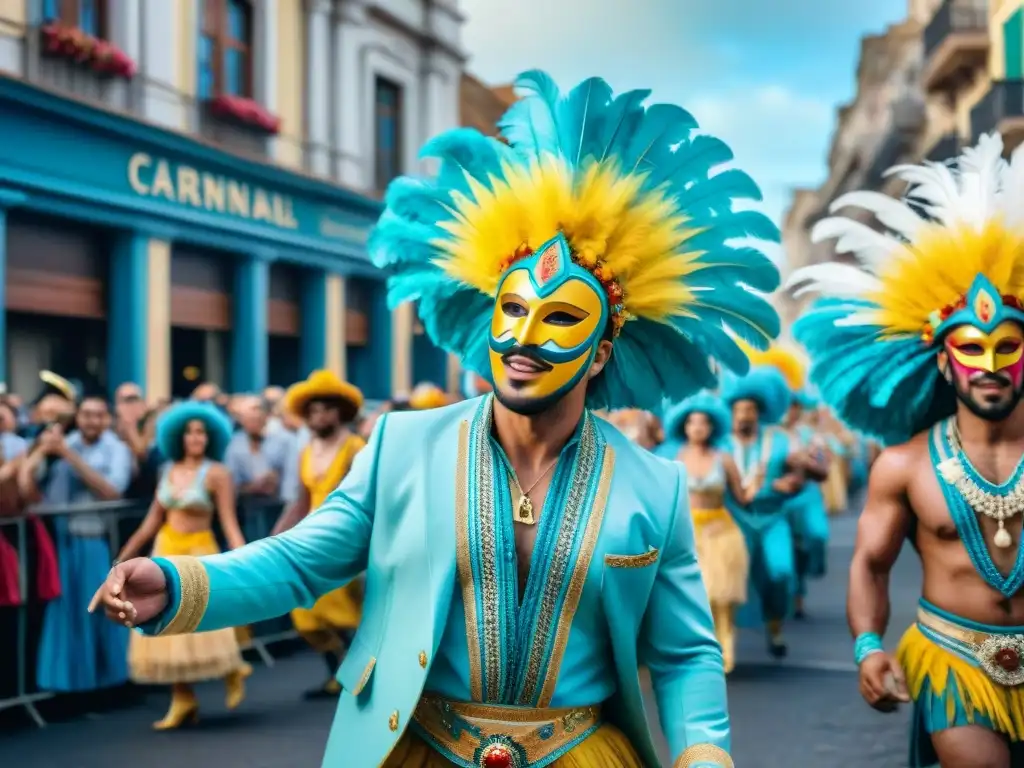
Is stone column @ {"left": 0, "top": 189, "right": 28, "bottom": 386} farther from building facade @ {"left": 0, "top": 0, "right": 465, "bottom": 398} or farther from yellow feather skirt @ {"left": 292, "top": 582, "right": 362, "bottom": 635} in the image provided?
yellow feather skirt @ {"left": 292, "top": 582, "right": 362, "bottom": 635}

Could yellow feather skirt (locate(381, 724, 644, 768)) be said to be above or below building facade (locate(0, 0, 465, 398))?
below

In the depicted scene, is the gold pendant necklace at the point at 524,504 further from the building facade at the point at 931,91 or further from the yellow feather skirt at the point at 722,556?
the yellow feather skirt at the point at 722,556

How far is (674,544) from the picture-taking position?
3039 millimetres

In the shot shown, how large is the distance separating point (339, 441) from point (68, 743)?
2428 millimetres

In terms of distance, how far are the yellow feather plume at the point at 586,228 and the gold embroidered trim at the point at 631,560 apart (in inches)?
25.3

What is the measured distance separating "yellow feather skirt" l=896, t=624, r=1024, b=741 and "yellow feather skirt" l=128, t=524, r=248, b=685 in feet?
13.1

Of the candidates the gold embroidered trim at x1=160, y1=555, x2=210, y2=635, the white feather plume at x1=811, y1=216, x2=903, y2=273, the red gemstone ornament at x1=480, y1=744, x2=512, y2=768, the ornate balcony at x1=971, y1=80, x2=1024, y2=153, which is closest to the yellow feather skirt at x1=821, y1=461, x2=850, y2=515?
the ornate balcony at x1=971, y1=80, x2=1024, y2=153

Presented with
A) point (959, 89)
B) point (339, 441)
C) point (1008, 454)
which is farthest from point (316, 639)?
point (959, 89)

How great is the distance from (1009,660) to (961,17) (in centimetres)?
2634

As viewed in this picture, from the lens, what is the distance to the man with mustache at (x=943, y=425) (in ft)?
13.6

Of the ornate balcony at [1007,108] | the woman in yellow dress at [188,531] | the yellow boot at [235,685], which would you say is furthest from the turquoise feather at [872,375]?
the ornate balcony at [1007,108]

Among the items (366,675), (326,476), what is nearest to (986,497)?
(366,675)

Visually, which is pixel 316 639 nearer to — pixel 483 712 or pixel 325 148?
pixel 483 712

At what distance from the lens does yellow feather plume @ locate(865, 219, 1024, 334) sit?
436 cm
